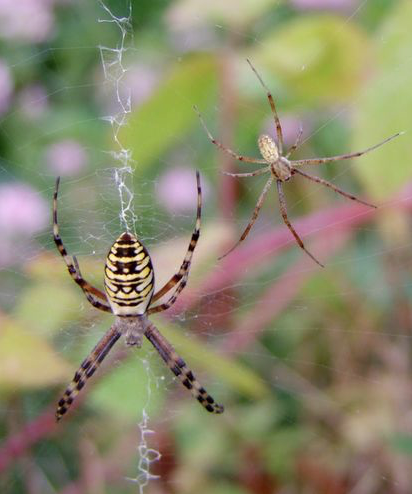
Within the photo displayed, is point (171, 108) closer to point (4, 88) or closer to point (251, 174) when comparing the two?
point (251, 174)

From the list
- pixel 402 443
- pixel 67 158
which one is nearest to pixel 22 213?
pixel 67 158

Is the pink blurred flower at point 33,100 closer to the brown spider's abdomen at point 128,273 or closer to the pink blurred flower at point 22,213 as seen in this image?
the pink blurred flower at point 22,213

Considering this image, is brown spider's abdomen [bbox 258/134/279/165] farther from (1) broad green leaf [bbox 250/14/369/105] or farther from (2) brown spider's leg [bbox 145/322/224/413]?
(2) brown spider's leg [bbox 145/322/224/413]

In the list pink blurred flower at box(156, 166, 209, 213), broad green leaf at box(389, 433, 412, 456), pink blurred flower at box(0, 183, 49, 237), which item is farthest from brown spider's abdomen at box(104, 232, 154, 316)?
broad green leaf at box(389, 433, 412, 456)

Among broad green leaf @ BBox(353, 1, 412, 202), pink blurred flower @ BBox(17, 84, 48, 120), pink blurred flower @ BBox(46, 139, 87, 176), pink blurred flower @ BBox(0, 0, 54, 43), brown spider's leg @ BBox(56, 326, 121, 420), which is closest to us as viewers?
broad green leaf @ BBox(353, 1, 412, 202)

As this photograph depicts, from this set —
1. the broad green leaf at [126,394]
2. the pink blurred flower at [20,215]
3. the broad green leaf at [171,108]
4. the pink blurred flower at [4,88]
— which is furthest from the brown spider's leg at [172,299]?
the pink blurred flower at [4,88]

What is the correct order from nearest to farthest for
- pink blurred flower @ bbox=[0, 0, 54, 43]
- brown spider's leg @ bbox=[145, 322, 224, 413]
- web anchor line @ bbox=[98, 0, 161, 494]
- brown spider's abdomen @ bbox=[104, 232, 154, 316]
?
brown spider's abdomen @ bbox=[104, 232, 154, 316] → web anchor line @ bbox=[98, 0, 161, 494] → brown spider's leg @ bbox=[145, 322, 224, 413] → pink blurred flower @ bbox=[0, 0, 54, 43]
